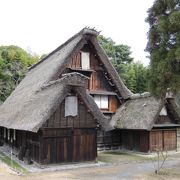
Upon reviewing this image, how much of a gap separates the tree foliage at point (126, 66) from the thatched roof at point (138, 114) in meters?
20.0

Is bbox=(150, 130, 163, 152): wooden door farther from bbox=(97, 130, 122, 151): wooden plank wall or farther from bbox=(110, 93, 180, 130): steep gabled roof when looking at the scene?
bbox=(97, 130, 122, 151): wooden plank wall

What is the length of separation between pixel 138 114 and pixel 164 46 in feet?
30.3

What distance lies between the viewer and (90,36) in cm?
2383

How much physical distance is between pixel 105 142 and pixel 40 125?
1104 centimetres

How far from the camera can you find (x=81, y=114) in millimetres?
18172

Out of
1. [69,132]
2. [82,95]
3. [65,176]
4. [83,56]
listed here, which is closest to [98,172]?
[65,176]

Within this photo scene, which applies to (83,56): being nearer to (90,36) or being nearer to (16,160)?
(90,36)

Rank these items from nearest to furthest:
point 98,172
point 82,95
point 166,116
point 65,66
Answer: point 98,172 < point 82,95 < point 65,66 < point 166,116

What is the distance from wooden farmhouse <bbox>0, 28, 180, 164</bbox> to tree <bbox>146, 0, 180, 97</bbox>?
400cm

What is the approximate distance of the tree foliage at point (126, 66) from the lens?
155 feet

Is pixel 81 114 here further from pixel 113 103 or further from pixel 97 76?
pixel 113 103

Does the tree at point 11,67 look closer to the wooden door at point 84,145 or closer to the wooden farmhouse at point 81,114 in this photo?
the wooden farmhouse at point 81,114

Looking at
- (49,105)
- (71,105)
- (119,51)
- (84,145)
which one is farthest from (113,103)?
(119,51)

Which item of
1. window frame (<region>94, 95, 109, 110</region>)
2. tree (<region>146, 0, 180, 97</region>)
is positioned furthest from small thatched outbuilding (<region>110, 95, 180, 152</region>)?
tree (<region>146, 0, 180, 97</region>)
